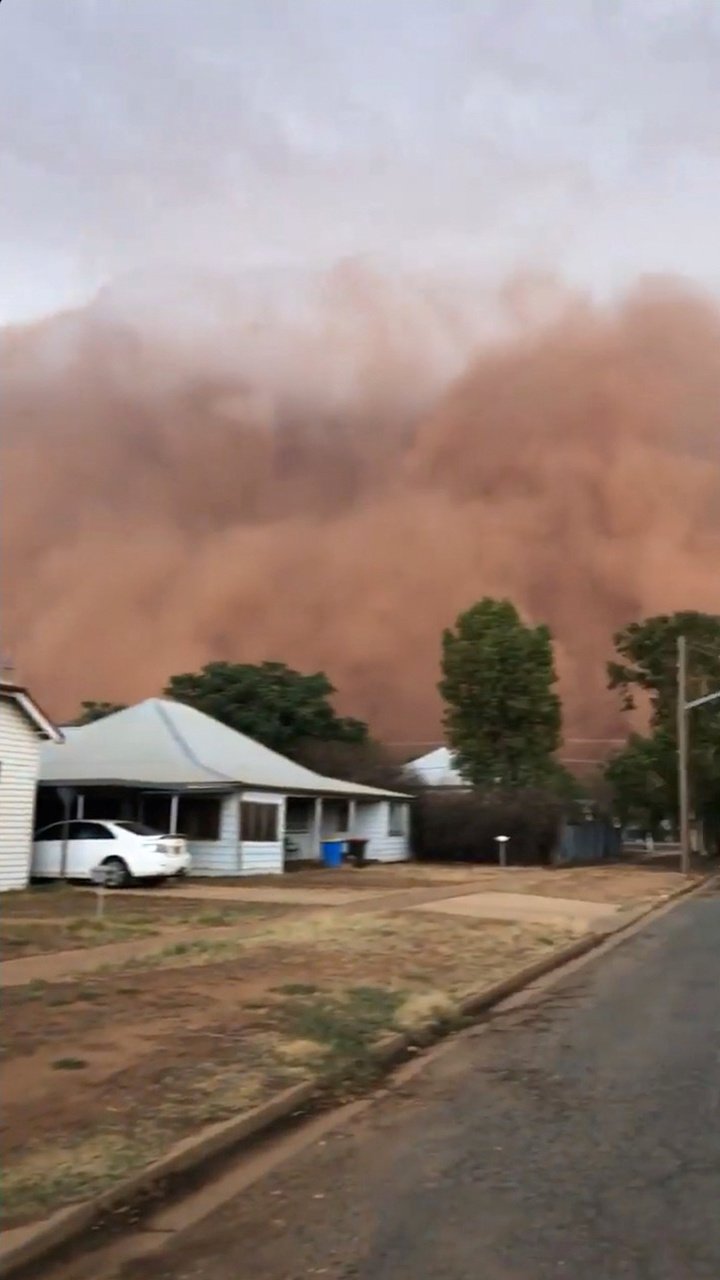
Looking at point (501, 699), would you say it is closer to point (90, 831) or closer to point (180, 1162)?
point (90, 831)

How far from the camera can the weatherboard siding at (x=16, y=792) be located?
2453cm

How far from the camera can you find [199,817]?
106 feet

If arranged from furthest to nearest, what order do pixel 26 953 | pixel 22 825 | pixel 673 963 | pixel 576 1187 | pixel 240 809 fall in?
pixel 240 809
pixel 22 825
pixel 673 963
pixel 26 953
pixel 576 1187

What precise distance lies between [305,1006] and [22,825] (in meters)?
15.7

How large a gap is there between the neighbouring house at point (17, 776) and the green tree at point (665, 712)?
29154mm

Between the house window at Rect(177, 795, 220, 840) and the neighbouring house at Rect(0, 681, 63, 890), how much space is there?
22.9ft

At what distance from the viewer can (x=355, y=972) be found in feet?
42.0

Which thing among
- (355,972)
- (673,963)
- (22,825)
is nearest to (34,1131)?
(355,972)

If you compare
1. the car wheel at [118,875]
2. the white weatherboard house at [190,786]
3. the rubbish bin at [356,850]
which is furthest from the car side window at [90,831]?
the rubbish bin at [356,850]

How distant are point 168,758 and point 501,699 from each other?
2479 centimetres

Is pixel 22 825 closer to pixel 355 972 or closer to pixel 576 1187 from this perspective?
pixel 355 972

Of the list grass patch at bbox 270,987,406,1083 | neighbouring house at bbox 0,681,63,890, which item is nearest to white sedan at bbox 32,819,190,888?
neighbouring house at bbox 0,681,63,890

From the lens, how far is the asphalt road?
5062 millimetres

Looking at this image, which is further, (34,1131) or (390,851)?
(390,851)
